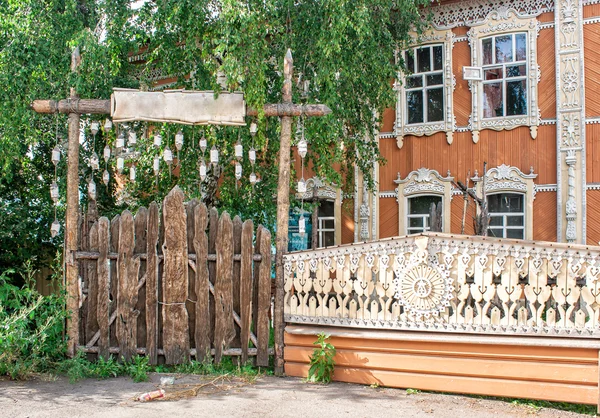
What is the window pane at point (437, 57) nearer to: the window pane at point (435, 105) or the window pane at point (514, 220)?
the window pane at point (435, 105)

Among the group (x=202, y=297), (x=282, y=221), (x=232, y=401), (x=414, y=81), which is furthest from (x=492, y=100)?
(x=232, y=401)

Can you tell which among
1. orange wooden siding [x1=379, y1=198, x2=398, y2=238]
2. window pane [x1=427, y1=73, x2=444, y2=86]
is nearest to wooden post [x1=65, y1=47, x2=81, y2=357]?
orange wooden siding [x1=379, y1=198, x2=398, y2=238]

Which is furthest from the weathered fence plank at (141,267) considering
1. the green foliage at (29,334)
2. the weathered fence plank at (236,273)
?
the weathered fence plank at (236,273)

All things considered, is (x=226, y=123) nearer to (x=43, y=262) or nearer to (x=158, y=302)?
(x=158, y=302)

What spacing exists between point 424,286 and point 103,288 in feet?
12.6

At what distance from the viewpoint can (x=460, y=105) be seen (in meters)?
12.8

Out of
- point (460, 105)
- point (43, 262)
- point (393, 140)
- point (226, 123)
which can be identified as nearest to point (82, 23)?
point (226, 123)

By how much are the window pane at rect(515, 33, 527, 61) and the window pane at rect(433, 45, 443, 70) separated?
163 cm

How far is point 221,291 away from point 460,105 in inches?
312

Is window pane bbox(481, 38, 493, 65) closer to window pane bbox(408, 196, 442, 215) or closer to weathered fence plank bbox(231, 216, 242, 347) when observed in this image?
window pane bbox(408, 196, 442, 215)

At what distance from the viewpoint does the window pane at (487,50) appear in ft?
41.6

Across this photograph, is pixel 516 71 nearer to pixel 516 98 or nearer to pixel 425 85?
pixel 516 98

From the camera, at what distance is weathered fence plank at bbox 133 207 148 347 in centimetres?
723

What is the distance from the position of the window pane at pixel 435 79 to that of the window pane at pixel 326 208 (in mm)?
3588
